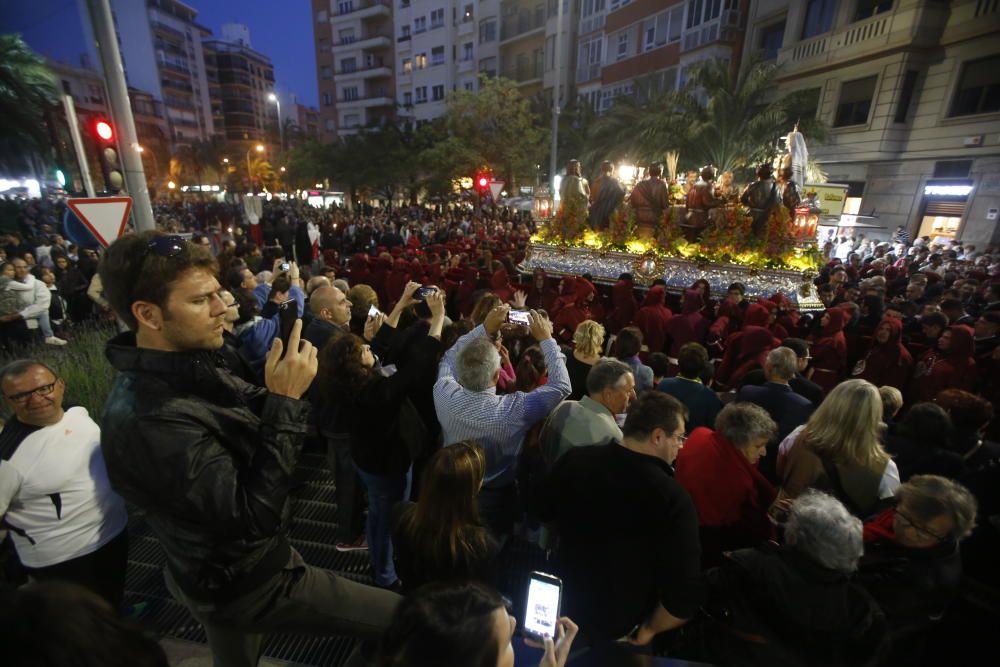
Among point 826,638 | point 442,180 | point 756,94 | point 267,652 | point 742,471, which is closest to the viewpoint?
point 826,638

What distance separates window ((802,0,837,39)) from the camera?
20.5m

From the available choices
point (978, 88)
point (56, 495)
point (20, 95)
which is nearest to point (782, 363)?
point (56, 495)

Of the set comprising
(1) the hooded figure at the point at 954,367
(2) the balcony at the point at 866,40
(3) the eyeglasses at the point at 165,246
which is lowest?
(1) the hooded figure at the point at 954,367

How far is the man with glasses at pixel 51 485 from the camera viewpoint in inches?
90.2

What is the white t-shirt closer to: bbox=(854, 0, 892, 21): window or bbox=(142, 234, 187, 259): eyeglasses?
bbox=(142, 234, 187, 259): eyeglasses

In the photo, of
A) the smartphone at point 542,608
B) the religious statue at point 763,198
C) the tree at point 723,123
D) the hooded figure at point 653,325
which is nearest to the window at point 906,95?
the tree at point 723,123

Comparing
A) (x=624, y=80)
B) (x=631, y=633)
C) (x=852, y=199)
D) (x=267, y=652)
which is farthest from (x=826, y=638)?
(x=624, y=80)

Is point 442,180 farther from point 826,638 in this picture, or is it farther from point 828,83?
point 826,638

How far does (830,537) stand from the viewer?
184cm

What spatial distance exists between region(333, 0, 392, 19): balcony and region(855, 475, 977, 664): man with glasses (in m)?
56.7

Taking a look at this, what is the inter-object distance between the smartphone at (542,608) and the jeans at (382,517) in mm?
1711

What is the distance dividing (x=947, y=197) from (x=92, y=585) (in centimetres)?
2427

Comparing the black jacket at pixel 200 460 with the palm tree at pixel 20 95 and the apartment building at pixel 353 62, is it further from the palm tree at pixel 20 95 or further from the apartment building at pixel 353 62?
the apartment building at pixel 353 62

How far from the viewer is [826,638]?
1.87 meters
